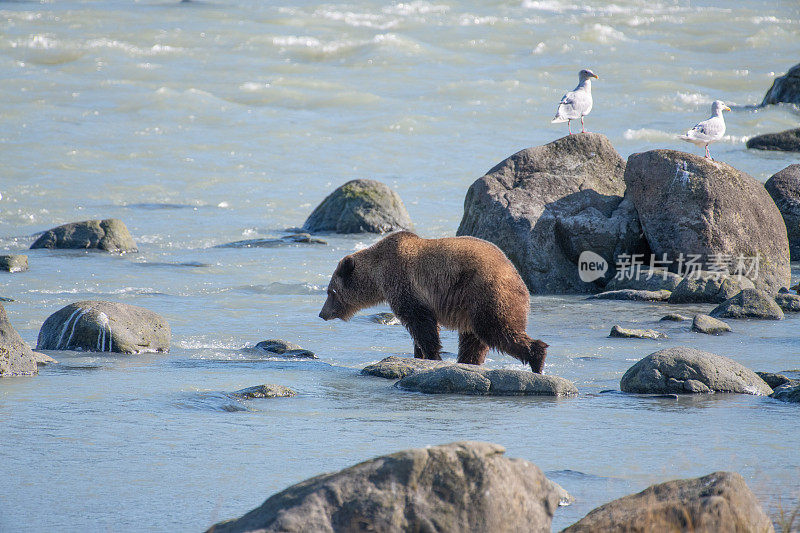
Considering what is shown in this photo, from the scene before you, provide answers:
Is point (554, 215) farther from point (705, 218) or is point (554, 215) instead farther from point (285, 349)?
point (285, 349)

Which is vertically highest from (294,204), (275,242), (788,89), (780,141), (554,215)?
(788,89)

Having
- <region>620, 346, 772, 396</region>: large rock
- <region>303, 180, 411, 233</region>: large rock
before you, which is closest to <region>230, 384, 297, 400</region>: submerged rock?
<region>620, 346, 772, 396</region>: large rock

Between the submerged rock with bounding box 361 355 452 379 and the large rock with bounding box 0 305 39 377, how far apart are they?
2.61m

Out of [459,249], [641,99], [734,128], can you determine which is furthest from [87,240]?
[641,99]

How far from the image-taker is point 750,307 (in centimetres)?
1098

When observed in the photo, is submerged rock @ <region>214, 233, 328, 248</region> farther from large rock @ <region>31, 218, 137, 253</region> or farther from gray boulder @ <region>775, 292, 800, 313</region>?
gray boulder @ <region>775, 292, 800, 313</region>

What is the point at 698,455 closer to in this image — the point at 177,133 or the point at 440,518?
the point at 440,518

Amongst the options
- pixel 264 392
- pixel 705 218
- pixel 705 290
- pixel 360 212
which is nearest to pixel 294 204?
pixel 360 212

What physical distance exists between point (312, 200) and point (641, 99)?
733 inches

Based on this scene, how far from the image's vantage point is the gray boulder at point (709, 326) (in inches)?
399

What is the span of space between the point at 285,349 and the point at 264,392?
2228mm

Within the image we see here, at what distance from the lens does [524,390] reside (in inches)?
286

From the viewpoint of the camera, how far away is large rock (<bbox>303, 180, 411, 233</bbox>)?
18000mm

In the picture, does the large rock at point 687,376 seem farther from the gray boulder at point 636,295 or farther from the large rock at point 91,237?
the large rock at point 91,237
